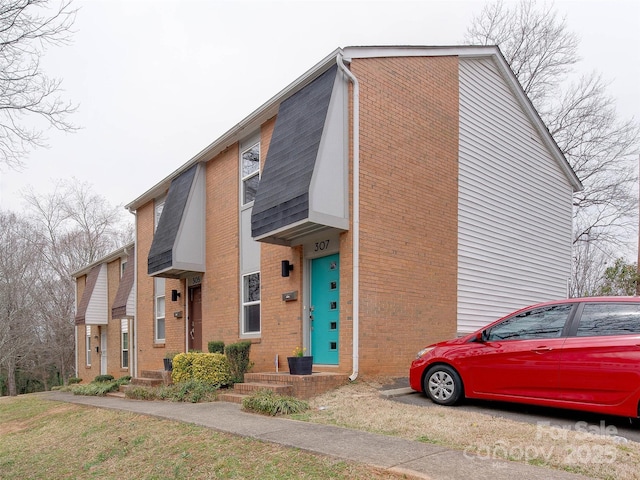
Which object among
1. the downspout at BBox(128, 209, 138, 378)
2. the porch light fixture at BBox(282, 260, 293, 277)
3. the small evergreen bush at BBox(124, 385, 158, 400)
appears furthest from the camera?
the downspout at BBox(128, 209, 138, 378)

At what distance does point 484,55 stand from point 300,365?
29.4ft

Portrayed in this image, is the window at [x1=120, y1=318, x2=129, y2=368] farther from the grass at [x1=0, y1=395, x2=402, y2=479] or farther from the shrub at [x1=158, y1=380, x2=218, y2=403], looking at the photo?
the shrub at [x1=158, y1=380, x2=218, y2=403]

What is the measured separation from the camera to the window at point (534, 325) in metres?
7.00

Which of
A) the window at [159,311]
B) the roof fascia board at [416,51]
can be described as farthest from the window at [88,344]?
the roof fascia board at [416,51]

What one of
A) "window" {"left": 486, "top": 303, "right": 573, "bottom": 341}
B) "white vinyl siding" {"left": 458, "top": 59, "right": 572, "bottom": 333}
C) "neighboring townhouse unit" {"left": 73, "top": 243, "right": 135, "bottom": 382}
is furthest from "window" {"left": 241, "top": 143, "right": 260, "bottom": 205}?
"neighboring townhouse unit" {"left": 73, "top": 243, "right": 135, "bottom": 382}

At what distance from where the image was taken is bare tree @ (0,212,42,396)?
29.2 metres

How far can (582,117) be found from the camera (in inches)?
930

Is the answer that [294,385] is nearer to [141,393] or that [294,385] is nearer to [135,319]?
[141,393]

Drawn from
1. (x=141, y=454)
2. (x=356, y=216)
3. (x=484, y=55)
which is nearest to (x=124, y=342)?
(x=356, y=216)

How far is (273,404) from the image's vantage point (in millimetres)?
7914

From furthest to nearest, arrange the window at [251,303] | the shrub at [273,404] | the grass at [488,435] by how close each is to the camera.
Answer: the window at [251,303] → the shrub at [273,404] → the grass at [488,435]

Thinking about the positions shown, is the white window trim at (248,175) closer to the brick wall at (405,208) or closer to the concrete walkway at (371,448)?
the brick wall at (405,208)

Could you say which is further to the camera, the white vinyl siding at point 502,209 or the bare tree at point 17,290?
the bare tree at point 17,290

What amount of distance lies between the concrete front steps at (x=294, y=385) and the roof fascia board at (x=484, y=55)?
584cm
